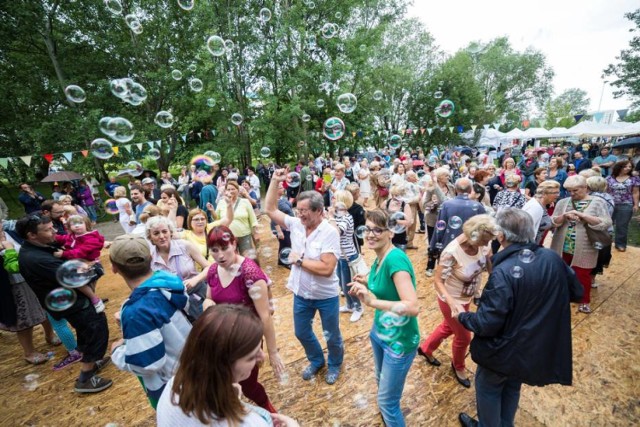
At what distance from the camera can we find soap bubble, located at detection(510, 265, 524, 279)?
6.71 ft

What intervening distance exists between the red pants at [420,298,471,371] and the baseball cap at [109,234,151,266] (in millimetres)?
2843

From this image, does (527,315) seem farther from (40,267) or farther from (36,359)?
(36,359)

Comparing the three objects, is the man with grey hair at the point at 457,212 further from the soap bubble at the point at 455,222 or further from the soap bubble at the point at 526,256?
the soap bubble at the point at 526,256

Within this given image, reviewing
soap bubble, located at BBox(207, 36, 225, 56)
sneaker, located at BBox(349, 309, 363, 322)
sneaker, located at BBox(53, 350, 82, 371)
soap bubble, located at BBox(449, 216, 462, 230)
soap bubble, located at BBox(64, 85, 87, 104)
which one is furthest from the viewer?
soap bubble, located at BBox(207, 36, 225, 56)

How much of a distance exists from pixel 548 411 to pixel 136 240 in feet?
13.5

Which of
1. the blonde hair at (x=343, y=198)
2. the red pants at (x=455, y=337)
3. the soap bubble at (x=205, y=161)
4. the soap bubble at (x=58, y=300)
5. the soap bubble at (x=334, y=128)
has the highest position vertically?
the soap bubble at (x=334, y=128)

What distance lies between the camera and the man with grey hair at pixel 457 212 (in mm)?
4467

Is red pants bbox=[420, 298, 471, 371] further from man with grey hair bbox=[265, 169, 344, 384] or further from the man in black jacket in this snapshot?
the man in black jacket

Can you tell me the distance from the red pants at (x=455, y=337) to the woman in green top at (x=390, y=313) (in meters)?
0.94

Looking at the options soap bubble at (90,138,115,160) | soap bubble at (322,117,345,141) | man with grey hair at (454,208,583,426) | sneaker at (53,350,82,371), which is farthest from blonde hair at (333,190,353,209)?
sneaker at (53,350,82,371)

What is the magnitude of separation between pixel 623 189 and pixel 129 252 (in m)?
8.90

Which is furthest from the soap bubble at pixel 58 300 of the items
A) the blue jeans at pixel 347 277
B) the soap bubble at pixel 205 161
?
the soap bubble at pixel 205 161

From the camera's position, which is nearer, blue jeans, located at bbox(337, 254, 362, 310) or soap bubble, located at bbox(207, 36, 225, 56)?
blue jeans, located at bbox(337, 254, 362, 310)

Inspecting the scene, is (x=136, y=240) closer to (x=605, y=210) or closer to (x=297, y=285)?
(x=297, y=285)
